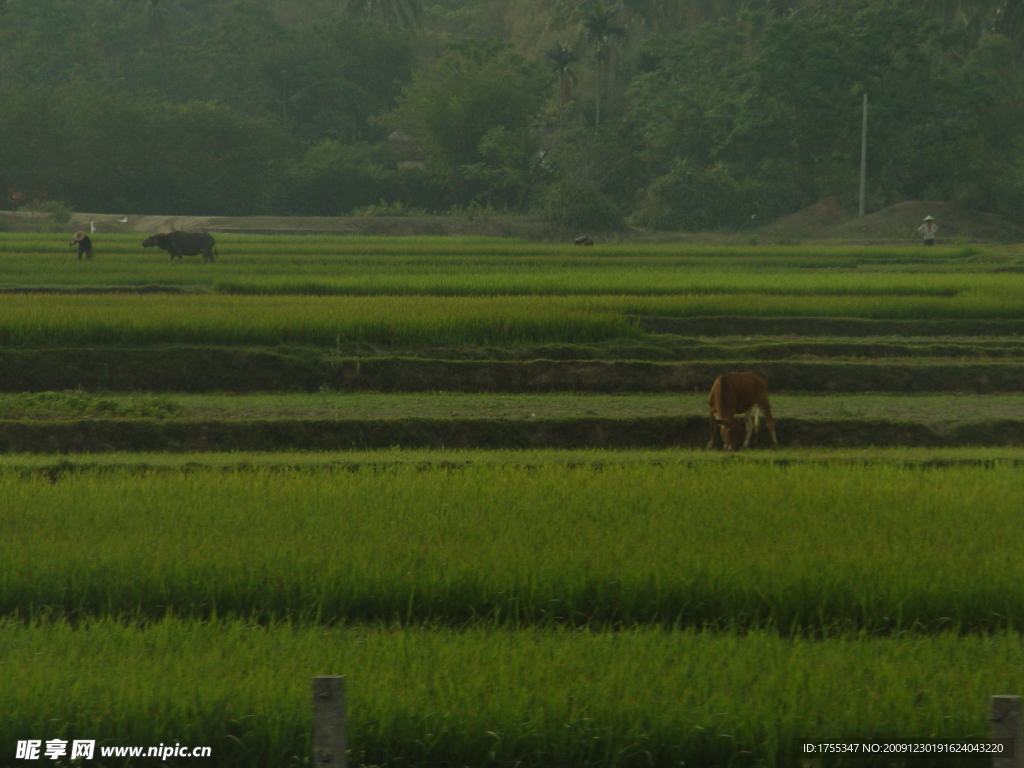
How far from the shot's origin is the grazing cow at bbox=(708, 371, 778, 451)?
27.6ft

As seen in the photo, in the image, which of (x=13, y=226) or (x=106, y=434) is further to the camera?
(x=13, y=226)

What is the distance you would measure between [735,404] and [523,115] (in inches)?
1380

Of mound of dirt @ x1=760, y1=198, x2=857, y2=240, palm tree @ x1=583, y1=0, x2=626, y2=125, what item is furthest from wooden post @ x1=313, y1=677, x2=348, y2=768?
palm tree @ x1=583, y1=0, x2=626, y2=125

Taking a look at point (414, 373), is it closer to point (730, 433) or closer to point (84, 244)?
point (730, 433)

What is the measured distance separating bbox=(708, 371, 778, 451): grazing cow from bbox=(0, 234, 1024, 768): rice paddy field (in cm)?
29

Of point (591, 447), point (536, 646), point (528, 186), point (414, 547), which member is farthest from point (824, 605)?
point (528, 186)

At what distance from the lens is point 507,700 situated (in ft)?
11.0

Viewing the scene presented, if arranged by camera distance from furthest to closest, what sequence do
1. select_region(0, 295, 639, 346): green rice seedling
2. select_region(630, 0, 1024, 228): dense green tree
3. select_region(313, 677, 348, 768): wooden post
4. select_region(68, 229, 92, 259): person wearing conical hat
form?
select_region(630, 0, 1024, 228): dense green tree
select_region(68, 229, 92, 259): person wearing conical hat
select_region(0, 295, 639, 346): green rice seedling
select_region(313, 677, 348, 768): wooden post

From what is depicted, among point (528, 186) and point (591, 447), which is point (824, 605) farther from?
point (528, 186)

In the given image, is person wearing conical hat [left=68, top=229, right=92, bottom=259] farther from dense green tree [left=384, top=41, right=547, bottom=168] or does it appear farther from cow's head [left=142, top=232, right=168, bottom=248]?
dense green tree [left=384, top=41, right=547, bottom=168]

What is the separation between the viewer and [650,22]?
51031 millimetres

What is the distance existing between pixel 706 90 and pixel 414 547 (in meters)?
36.6

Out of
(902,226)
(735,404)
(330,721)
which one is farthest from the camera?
(902,226)

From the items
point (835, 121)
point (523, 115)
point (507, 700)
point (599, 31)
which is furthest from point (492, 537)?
point (599, 31)
